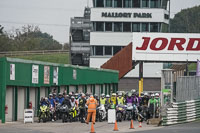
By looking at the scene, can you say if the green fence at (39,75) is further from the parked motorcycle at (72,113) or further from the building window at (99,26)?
the building window at (99,26)

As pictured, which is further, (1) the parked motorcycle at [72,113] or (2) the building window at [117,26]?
(2) the building window at [117,26]

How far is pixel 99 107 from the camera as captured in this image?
3512 centimetres

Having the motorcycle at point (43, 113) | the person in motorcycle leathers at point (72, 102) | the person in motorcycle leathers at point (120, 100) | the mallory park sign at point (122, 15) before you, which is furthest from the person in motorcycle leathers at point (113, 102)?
the mallory park sign at point (122, 15)

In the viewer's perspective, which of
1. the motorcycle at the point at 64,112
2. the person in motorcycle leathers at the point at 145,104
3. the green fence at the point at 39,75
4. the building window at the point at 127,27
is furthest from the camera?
the building window at the point at 127,27

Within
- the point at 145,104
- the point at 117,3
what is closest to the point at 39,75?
the point at 145,104

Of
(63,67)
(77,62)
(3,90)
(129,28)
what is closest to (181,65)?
(129,28)

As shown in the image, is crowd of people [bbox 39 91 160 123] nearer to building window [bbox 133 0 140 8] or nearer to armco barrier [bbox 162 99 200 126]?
armco barrier [bbox 162 99 200 126]

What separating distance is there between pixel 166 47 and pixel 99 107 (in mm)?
15594

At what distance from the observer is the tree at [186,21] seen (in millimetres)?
158500

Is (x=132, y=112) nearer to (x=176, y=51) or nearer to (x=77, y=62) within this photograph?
(x=176, y=51)

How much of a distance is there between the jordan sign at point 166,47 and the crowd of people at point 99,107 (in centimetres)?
1256

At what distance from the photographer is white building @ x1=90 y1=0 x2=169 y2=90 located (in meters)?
75.5

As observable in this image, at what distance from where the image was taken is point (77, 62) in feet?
270

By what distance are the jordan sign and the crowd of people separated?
12557 millimetres
